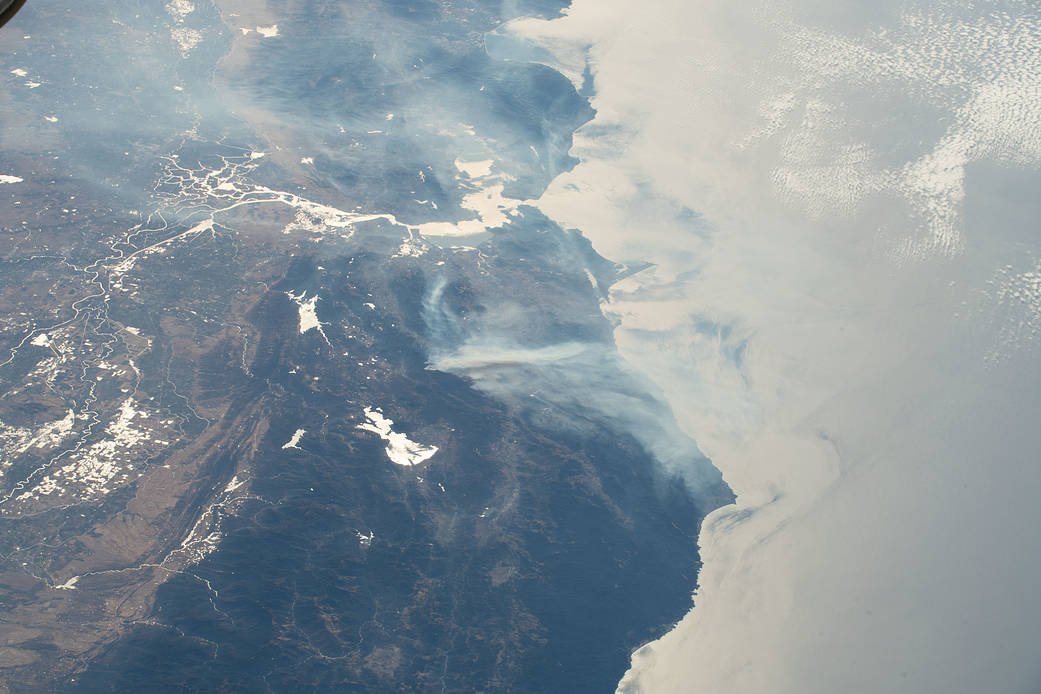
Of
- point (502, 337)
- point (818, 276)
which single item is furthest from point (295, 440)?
point (818, 276)

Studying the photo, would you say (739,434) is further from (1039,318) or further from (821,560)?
(1039,318)

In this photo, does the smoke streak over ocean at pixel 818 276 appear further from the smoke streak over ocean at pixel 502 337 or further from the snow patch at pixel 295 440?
the snow patch at pixel 295 440

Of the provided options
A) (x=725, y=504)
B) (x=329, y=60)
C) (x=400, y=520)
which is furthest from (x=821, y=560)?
(x=329, y=60)

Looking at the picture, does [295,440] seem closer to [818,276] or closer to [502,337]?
[502,337]

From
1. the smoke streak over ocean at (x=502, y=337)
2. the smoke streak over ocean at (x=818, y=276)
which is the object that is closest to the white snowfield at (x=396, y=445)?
the smoke streak over ocean at (x=502, y=337)

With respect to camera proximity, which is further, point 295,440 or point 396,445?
point 396,445

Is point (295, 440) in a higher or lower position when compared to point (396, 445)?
lower

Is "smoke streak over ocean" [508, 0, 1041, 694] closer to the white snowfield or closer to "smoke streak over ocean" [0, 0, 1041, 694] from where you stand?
"smoke streak over ocean" [0, 0, 1041, 694]

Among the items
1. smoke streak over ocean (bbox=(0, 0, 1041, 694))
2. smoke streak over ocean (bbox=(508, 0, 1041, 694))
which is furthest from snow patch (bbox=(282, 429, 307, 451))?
smoke streak over ocean (bbox=(508, 0, 1041, 694))
